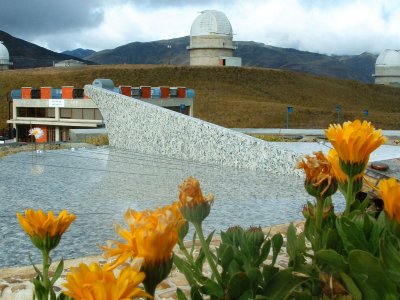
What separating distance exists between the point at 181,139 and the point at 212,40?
4574 centimetres

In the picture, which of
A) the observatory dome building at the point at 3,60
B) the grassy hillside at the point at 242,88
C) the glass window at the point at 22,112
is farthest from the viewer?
the observatory dome building at the point at 3,60

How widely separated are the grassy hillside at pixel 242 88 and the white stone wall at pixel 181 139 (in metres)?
26.1

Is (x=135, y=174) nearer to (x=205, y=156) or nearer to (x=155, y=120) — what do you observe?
(x=205, y=156)

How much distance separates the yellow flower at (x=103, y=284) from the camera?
0.85m

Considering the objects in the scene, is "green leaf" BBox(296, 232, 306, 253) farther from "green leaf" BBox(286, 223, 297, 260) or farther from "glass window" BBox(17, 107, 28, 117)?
"glass window" BBox(17, 107, 28, 117)

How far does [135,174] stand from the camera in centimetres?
815

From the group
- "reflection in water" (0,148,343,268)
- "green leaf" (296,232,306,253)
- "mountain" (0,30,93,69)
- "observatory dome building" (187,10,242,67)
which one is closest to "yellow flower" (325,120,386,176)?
"green leaf" (296,232,306,253)

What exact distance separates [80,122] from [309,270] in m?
25.3

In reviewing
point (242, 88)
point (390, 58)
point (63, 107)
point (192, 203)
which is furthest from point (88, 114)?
point (390, 58)

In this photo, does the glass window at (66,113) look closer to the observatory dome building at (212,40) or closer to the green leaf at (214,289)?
the green leaf at (214,289)

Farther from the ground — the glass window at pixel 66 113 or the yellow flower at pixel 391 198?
the yellow flower at pixel 391 198

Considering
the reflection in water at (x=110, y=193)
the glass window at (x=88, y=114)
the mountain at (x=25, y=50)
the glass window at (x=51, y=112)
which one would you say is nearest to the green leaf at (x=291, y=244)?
the reflection in water at (x=110, y=193)

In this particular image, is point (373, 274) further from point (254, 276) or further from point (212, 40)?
point (212, 40)

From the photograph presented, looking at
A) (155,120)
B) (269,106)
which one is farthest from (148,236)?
(269,106)
